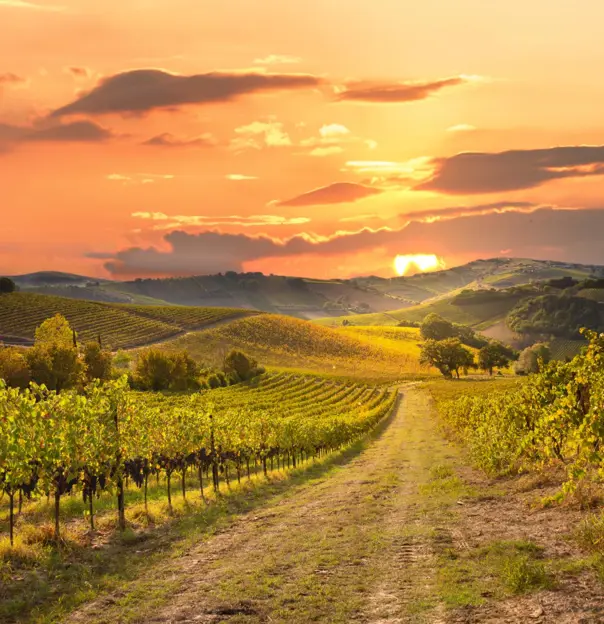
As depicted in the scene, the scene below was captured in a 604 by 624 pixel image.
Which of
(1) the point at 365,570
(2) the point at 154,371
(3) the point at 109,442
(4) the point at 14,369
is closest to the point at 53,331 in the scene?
(2) the point at 154,371

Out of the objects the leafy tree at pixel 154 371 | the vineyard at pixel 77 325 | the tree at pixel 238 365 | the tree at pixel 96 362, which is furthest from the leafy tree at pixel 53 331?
the tree at pixel 238 365

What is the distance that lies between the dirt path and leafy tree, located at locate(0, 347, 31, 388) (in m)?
77.4

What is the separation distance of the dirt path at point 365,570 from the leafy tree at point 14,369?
7741 cm

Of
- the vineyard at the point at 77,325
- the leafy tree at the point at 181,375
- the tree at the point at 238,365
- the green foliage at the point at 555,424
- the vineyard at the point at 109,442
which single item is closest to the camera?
the green foliage at the point at 555,424

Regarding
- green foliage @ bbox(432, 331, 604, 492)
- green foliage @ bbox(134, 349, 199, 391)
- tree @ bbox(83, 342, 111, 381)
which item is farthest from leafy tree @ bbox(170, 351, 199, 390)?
green foliage @ bbox(432, 331, 604, 492)

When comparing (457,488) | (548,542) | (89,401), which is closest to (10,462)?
(89,401)

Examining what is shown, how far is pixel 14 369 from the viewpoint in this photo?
98312 mm

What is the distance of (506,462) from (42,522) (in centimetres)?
2456

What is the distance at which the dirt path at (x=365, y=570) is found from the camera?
15.5m

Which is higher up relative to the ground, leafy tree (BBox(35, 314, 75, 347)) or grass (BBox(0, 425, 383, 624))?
leafy tree (BBox(35, 314, 75, 347))

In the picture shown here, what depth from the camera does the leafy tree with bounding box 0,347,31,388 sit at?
319 feet

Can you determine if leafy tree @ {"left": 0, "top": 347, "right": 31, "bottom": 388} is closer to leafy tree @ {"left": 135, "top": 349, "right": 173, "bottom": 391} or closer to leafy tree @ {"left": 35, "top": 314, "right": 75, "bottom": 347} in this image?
leafy tree @ {"left": 135, "top": 349, "right": 173, "bottom": 391}

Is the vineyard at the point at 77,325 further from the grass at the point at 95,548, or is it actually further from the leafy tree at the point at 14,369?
the grass at the point at 95,548

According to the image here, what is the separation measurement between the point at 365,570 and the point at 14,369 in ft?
301
